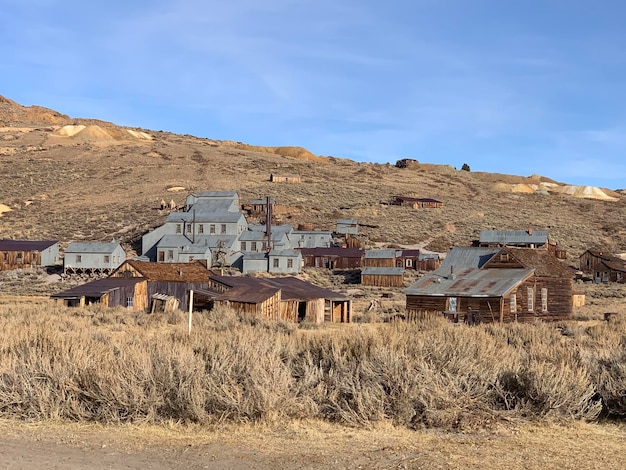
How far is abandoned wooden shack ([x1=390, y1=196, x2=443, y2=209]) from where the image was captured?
93.4m

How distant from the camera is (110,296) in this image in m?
35.8

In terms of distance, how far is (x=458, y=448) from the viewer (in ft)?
28.2

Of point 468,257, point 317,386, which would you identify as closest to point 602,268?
point 468,257

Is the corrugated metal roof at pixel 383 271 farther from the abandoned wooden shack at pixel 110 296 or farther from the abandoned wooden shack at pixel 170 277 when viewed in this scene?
the abandoned wooden shack at pixel 110 296

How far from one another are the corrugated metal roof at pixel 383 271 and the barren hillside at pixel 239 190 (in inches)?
601

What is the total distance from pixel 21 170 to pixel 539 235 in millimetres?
77112

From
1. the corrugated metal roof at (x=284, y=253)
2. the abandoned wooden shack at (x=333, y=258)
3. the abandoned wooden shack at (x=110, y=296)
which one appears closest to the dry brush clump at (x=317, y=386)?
the abandoned wooden shack at (x=110, y=296)

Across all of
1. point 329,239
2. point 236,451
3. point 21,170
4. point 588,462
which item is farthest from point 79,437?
point 21,170

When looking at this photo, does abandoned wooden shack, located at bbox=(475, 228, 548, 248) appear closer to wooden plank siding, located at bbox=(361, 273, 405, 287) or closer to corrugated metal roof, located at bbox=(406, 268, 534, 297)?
wooden plank siding, located at bbox=(361, 273, 405, 287)

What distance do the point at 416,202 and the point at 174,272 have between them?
60395 mm

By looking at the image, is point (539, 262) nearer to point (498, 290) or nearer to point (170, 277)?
point (498, 290)

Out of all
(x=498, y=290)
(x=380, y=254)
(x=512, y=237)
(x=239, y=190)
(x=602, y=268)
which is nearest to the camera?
(x=498, y=290)

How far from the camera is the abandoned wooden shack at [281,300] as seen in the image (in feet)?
102

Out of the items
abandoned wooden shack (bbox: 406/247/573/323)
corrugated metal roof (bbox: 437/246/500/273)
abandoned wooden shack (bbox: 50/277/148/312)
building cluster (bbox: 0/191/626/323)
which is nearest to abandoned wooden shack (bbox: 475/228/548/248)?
building cluster (bbox: 0/191/626/323)
